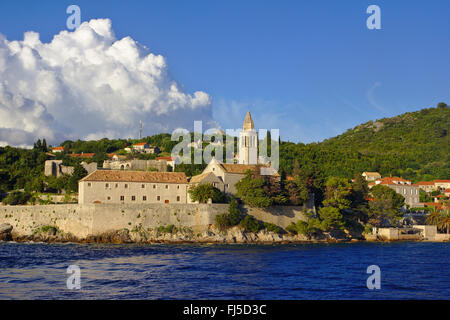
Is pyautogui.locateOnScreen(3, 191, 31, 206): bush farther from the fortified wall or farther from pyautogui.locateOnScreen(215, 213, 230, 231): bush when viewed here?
pyautogui.locateOnScreen(215, 213, 230, 231): bush

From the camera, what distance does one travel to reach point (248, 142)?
2420 inches

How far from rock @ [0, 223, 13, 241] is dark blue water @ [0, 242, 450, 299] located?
7.18m

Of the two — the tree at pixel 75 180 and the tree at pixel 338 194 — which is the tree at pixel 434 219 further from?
the tree at pixel 75 180

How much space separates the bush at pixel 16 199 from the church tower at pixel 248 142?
27.1 metres

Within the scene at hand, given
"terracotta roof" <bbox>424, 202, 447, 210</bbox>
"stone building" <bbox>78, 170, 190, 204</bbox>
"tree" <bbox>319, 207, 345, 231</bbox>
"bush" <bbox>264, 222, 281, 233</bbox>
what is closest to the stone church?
"stone building" <bbox>78, 170, 190, 204</bbox>

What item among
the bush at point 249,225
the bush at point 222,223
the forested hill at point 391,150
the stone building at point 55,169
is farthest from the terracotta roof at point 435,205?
the stone building at point 55,169

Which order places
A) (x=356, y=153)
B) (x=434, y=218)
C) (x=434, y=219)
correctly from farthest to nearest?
(x=356, y=153) → (x=434, y=218) → (x=434, y=219)

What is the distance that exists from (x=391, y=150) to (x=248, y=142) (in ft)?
224

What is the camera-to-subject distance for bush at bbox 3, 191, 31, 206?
54812mm

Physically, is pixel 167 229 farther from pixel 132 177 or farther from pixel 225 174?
pixel 225 174

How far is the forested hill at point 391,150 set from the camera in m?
90.1

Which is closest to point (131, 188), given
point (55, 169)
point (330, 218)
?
point (330, 218)

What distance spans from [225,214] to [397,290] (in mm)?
25333
